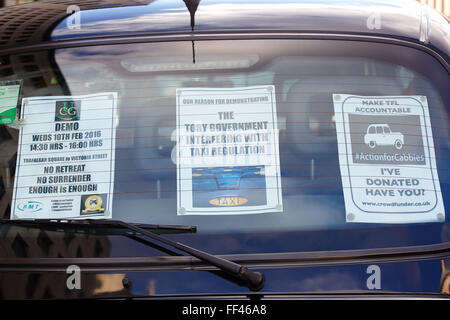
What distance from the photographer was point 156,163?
1.94 m

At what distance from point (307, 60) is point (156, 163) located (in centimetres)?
59

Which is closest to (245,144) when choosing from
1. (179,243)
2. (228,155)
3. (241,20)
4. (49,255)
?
(228,155)

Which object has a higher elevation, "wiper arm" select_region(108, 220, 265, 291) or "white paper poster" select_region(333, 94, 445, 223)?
"white paper poster" select_region(333, 94, 445, 223)

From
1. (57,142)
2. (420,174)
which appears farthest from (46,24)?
(420,174)

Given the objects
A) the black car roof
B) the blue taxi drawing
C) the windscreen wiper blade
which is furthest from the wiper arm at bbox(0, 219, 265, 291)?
the black car roof

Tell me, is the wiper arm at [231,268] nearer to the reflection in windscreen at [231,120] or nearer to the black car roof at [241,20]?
the reflection in windscreen at [231,120]

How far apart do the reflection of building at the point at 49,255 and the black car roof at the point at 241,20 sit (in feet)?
2.34

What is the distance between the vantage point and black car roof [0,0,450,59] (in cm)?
213

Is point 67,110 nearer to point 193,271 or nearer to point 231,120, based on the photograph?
point 231,120

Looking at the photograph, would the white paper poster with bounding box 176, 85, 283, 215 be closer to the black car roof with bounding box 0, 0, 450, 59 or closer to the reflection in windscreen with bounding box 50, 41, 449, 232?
the reflection in windscreen with bounding box 50, 41, 449, 232

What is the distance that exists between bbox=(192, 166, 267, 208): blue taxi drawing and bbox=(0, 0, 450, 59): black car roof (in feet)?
1.70
